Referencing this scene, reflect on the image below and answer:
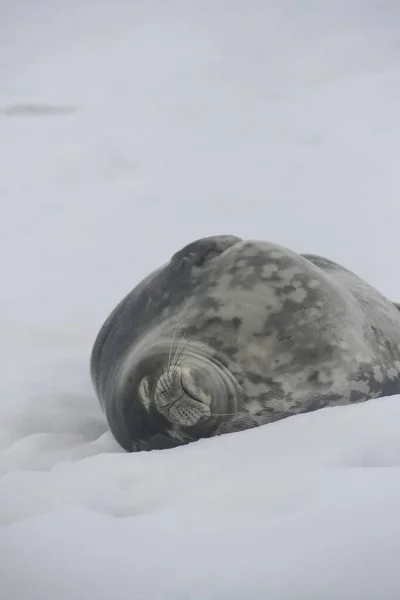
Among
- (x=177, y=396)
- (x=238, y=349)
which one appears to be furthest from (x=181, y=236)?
(x=177, y=396)

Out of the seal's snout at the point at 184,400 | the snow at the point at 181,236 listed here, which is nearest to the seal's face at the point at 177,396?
the seal's snout at the point at 184,400

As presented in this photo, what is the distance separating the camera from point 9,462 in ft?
5.36

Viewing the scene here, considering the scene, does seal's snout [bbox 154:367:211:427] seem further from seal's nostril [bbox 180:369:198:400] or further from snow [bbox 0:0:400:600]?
snow [bbox 0:0:400:600]

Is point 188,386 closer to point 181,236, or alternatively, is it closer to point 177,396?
point 177,396

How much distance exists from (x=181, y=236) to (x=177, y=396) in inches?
94.3

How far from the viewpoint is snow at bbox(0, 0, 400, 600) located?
922 mm

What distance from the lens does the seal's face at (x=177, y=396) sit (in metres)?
1.59

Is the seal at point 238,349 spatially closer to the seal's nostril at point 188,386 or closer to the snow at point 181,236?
the seal's nostril at point 188,386

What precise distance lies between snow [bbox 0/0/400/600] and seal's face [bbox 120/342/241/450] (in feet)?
0.52

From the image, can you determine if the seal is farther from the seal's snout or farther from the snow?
the snow

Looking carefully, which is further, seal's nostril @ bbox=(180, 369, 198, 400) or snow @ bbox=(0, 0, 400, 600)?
seal's nostril @ bbox=(180, 369, 198, 400)

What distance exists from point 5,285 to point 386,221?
1793 mm

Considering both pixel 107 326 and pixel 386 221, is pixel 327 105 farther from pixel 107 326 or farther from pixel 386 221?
pixel 107 326

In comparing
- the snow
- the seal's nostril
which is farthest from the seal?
the snow
